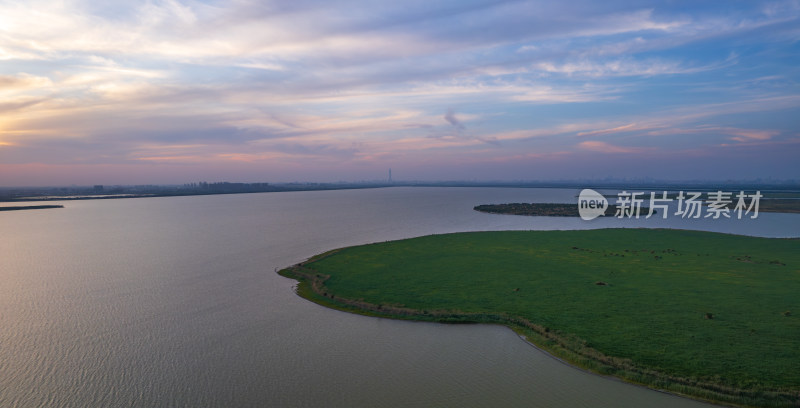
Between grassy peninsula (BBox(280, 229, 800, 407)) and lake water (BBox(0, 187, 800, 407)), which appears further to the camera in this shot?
grassy peninsula (BBox(280, 229, 800, 407))

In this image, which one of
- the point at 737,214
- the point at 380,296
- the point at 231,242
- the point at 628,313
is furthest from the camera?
the point at 737,214

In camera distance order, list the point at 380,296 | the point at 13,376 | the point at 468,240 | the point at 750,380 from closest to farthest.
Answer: the point at 750,380
the point at 13,376
the point at 380,296
the point at 468,240

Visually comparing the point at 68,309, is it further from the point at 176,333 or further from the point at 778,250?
the point at 778,250

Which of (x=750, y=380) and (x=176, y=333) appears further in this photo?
(x=176, y=333)

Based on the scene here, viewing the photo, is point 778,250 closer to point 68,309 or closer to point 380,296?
point 380,296

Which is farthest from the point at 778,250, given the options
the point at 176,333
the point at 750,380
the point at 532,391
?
the point at 176,333

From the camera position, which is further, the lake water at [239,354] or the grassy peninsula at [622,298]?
the grassy peninsula at [622,298]

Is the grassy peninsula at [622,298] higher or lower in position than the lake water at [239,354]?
higher
